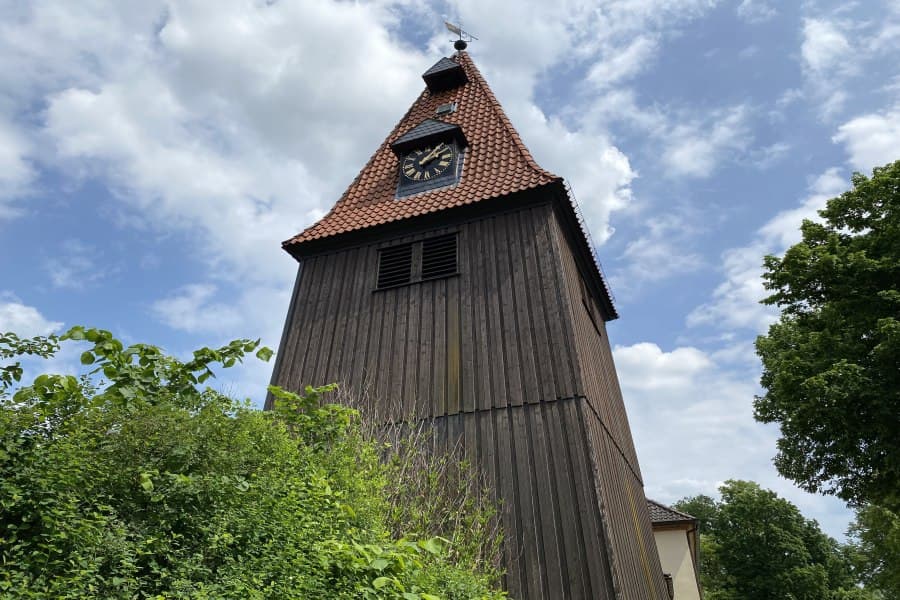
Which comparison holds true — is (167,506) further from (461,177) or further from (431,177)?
(431,177)

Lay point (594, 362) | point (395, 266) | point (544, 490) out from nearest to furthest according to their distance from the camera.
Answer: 1. point (544, 490)
2. point (594, 362)
3. point (395, 266)

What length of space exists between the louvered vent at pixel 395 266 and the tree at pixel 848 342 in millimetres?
9431

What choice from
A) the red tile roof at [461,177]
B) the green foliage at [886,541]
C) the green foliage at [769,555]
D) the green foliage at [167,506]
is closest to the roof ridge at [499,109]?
the red tile roof at [461,177]

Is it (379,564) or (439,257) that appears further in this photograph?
(439,257)

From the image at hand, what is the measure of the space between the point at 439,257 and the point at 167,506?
6.97 metres

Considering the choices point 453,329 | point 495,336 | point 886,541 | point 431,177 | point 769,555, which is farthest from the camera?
point 769,555

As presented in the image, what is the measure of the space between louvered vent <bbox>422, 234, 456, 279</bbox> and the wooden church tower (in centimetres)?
3

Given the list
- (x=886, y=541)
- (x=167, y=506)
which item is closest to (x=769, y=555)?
(x=886, y=541)

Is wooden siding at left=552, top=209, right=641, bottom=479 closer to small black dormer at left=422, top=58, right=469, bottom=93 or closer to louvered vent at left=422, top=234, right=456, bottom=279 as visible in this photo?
louvered vent at left=422, top=234, right=456, bottom=279

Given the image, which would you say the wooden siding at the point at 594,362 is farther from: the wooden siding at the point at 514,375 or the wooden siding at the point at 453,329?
the wooden siding at the point at 453,329

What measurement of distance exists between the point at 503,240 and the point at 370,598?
23.1 feet

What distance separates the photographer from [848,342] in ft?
42.3

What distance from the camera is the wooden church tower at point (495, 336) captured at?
704 cm

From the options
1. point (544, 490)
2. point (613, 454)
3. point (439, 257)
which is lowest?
point (544, 490)
